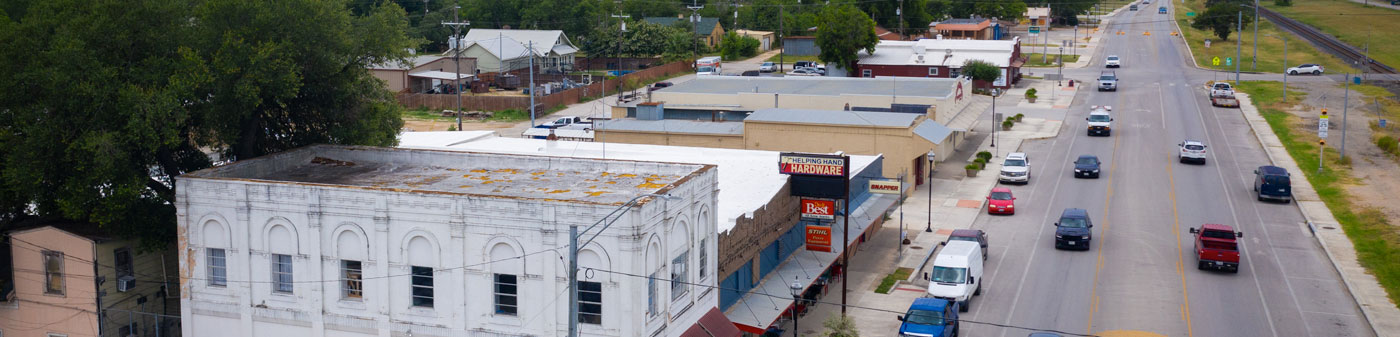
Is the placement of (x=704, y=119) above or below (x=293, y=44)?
below

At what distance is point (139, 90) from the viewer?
110ft

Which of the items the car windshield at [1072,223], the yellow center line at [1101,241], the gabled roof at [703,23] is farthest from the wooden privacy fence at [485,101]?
the car windshield at [1072,223]

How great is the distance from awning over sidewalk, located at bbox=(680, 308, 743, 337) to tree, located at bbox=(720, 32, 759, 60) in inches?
4007

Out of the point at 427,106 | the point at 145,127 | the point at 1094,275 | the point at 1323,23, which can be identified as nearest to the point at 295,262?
the point at 145,127

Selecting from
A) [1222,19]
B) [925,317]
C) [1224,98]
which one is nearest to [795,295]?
[925,317]

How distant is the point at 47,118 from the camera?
1318 inches

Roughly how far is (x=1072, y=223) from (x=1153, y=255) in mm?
3228

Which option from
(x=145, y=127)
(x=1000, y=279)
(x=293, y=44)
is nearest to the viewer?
(x=145, y=127)

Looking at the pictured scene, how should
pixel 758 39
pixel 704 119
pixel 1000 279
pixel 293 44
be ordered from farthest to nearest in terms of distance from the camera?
pixel 758 39 < pixel 704 119 < pixel 1000 279 < pixel 293 44

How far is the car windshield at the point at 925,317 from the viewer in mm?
34562

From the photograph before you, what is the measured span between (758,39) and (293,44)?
353 ft

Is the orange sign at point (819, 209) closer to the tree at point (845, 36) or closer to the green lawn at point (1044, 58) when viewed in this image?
the tree at point (845, 36)

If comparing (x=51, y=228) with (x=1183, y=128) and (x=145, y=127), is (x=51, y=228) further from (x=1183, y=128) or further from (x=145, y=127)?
(x=1183, y=128)

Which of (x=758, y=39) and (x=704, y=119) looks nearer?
(x=704, y=119)
